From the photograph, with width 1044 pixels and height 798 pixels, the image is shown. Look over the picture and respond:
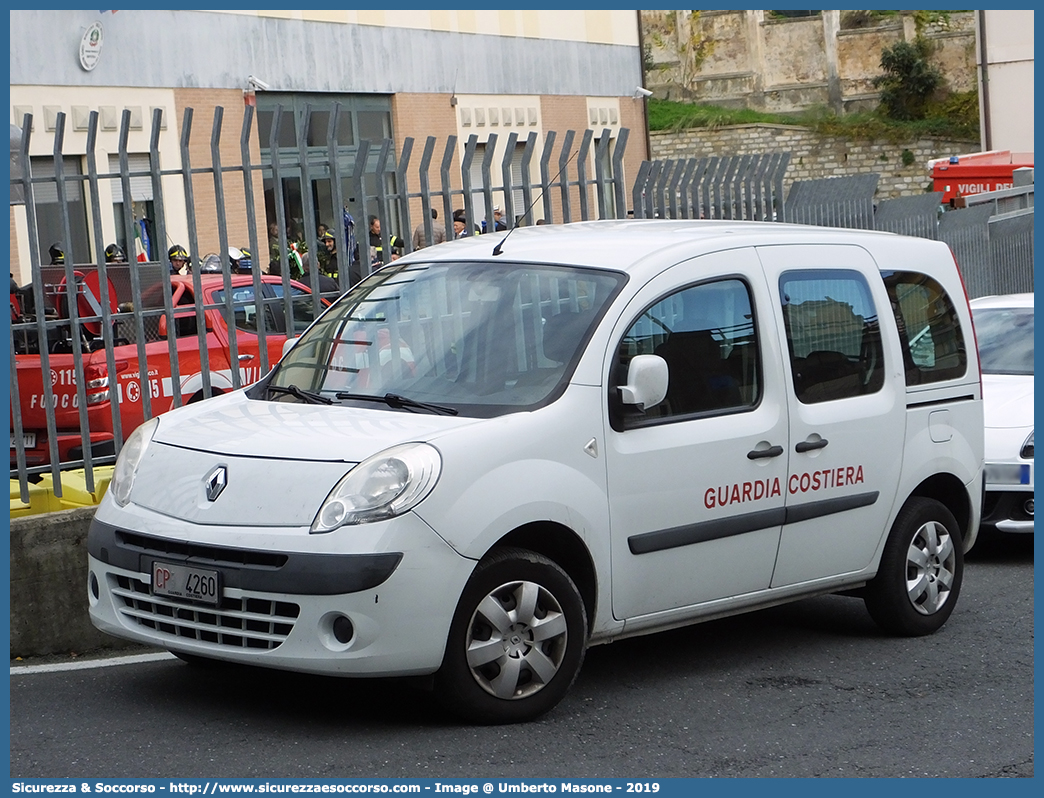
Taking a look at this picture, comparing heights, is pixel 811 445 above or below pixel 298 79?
below

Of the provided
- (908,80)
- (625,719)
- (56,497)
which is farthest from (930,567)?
(908,80)

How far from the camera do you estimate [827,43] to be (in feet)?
177

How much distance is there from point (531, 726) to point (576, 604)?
0.45 metres

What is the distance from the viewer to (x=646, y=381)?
5438mm

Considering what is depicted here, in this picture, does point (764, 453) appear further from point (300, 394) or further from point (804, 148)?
point (804, 148)

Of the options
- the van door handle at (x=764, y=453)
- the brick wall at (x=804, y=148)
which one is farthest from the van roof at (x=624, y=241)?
the brick wall at (x=804, y=148)

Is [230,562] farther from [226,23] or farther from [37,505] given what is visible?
[226,23]

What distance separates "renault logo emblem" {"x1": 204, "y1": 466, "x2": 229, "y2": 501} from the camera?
5.13 meters

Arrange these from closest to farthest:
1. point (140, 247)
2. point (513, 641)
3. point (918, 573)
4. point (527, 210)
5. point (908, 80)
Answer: point (513, 641)
point (918, 573)
point (527, 210)
point (140, 247)
point (908, 80)

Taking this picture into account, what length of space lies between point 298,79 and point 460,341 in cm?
2257

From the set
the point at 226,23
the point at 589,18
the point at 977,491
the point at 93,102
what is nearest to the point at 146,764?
the point at 977,491

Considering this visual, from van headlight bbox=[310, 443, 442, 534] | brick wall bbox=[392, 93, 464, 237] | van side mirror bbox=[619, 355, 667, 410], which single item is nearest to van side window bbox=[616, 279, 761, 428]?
van side mirror bbox=[619, 355, 667, 410]

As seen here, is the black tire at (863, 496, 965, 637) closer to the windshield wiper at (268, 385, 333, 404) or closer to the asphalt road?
the asphalt road

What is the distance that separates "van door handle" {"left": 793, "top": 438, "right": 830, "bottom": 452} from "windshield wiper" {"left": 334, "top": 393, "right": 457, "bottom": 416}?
1.54 m
